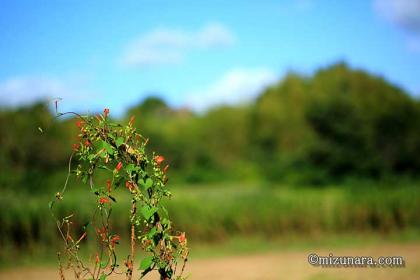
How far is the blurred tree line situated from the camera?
2578 centimetres

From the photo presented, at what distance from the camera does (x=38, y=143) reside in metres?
26.1

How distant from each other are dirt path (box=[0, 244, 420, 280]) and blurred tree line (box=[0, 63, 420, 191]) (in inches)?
337

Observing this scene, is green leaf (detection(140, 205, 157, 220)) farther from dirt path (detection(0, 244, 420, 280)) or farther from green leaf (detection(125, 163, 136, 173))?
dirt path (detection(0, 244, 420, 280))

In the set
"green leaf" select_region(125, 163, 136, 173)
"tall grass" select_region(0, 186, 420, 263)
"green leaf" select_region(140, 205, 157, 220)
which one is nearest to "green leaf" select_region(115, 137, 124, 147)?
"green leaf" select_region(125, 163, 136, 173)

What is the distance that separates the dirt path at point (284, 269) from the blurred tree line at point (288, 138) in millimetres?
8570

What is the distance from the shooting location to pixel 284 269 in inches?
344

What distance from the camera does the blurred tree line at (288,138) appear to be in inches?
1015

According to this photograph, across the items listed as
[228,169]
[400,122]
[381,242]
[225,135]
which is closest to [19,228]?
[381,242]

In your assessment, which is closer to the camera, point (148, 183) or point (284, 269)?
point (148, 183)


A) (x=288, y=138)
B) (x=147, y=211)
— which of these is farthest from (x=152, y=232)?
(x=288, y=138)

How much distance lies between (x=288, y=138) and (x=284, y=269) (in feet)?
84.1

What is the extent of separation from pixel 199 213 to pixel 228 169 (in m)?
23.4

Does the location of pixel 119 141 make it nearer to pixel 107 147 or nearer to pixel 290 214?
pixel 107 147

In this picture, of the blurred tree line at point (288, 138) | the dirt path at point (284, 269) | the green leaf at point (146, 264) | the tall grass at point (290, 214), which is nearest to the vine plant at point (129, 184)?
the green leaf at point (146, 264)
